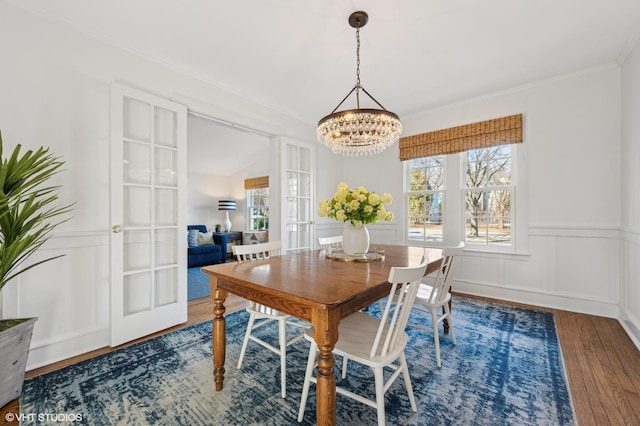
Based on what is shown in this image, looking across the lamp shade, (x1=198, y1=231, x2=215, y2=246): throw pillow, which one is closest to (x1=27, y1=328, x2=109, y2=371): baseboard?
(x1=198, y1=231, x2=215, y2=246): throw pillow

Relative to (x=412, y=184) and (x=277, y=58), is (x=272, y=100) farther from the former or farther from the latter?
(x=412, y=184)

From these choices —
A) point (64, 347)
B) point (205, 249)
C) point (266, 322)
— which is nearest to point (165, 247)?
point (64, 347)

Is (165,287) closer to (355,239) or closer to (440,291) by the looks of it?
(355,239)

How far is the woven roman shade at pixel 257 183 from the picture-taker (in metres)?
6.78

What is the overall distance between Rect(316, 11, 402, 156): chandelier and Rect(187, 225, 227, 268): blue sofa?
405 cm

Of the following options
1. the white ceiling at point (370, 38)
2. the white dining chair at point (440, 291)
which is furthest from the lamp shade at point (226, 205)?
the white dining chair at point (440, 291)

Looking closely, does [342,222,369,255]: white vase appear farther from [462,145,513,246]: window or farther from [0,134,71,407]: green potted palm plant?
[462,145,513,246]: window

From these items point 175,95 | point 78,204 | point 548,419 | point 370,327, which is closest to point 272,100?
point 175,95

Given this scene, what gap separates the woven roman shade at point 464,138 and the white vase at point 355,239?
229 cm

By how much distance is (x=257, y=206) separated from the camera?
7.35 metres

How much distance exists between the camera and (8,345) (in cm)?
150

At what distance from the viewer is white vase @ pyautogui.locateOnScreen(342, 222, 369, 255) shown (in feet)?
7.01

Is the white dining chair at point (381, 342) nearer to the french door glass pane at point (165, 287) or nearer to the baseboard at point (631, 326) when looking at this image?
the french door glass pane at point (165, 287)

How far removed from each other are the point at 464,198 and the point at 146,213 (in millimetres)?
3691
